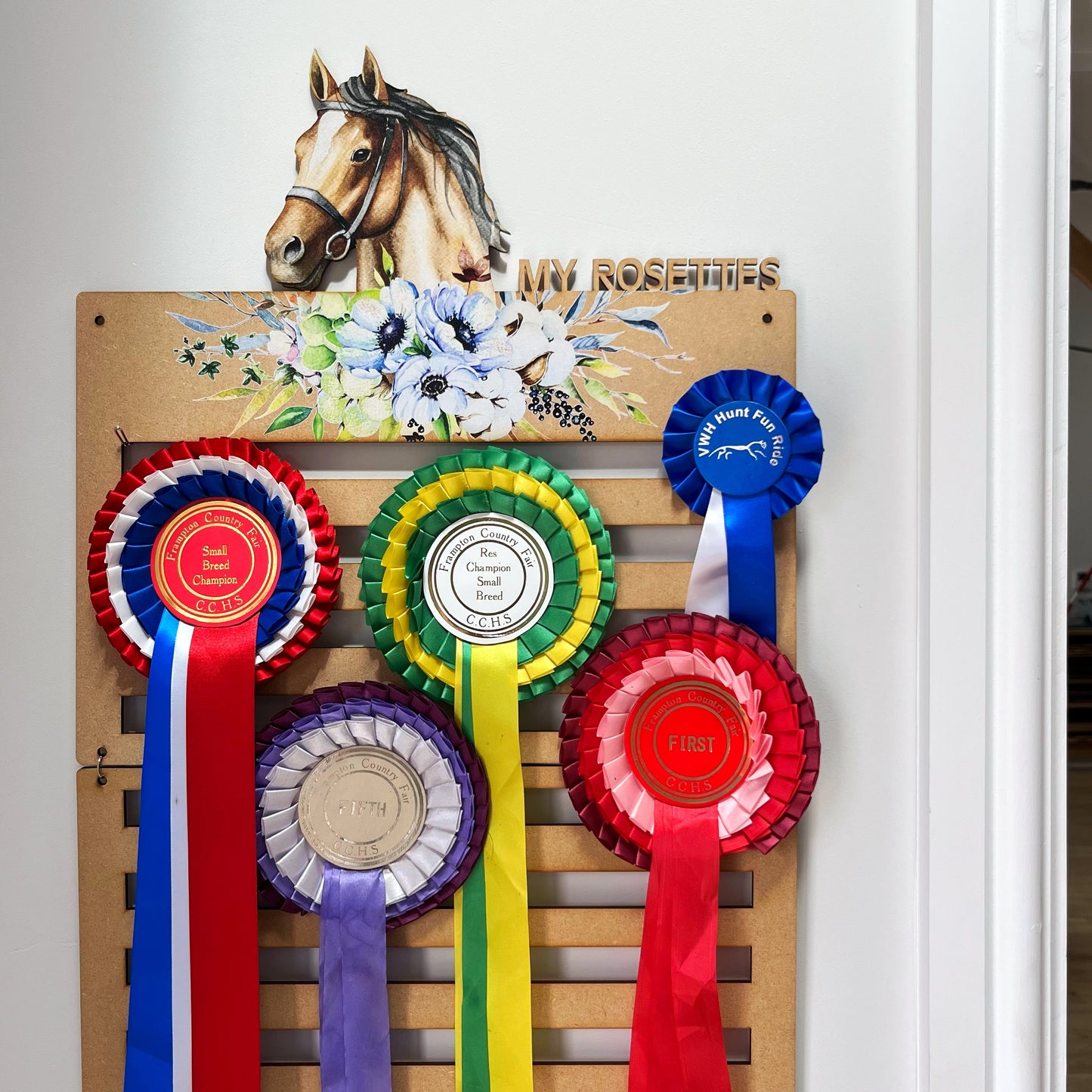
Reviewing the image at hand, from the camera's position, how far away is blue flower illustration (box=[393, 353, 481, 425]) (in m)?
0.92

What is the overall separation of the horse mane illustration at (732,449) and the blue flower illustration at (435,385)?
28 centimetres

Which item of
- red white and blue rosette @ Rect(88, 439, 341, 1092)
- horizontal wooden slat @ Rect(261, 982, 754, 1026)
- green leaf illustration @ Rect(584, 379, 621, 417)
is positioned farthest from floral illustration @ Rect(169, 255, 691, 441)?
horizontal wooden slat @ Rect(261, 982, 754, 1026)

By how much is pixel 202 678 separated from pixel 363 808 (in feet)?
0.75

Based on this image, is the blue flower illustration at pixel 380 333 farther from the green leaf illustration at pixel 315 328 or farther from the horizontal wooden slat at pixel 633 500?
the horizontal wooden slat at pixel 633 500

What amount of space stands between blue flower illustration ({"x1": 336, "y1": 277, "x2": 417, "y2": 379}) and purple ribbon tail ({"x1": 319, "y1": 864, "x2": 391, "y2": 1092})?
0.57 meters

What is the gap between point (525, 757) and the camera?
93 cm

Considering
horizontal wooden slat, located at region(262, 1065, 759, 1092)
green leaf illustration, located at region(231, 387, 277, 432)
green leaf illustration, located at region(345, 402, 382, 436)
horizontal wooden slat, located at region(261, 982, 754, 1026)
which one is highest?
green leaf illustration, located at region(231, 387, 277, 432)

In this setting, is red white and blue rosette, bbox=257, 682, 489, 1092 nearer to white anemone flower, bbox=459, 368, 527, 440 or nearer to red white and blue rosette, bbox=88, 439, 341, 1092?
red white and blue rosette, bbox=88, 439, 341, 1092

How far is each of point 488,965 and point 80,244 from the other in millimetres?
963

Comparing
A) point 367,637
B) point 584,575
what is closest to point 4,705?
point 367,637

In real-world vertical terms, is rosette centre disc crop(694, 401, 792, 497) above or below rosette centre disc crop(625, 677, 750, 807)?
above

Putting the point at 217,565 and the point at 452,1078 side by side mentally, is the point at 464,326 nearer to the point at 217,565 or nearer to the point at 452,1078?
the point at 217,565

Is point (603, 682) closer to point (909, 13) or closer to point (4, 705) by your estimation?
point (4, 705)

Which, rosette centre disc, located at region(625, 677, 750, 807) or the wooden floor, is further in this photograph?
the wooden floor
